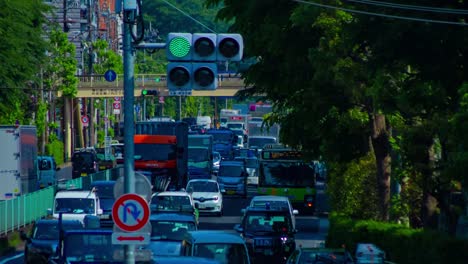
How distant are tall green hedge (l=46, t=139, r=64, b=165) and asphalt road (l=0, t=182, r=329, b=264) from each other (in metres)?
31.4

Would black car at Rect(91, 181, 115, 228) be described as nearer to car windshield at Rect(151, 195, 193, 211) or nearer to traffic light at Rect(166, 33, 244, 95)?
car windshield at Rect(151, 195, 193, 211)

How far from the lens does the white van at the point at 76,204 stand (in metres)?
37.6

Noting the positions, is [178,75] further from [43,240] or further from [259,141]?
[259,141]

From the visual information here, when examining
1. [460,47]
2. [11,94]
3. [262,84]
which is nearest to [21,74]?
[11,94]

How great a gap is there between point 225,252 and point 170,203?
61.6 ft

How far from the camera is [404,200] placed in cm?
3077

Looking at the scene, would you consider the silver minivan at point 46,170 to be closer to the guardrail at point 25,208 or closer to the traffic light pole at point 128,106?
the guardrail at point 25,208

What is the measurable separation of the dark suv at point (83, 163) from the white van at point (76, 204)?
110 feet

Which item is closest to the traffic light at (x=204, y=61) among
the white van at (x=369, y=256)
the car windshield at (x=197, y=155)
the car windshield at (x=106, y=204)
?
the white van at (x=369, y=256)

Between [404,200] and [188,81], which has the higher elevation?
[188,81]

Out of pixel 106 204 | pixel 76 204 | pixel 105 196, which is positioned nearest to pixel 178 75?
pixel 76 204

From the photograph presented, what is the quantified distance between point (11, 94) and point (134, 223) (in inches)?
1718

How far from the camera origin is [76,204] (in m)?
38.0

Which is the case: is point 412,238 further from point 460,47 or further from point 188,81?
point 188,81
